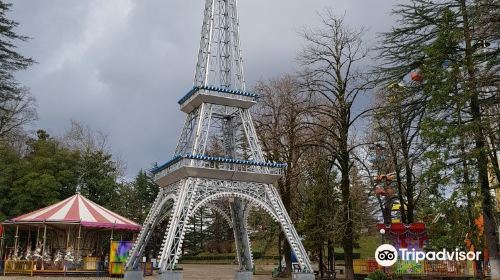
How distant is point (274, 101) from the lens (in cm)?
3012

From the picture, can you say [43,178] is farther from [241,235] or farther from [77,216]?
[241,235]

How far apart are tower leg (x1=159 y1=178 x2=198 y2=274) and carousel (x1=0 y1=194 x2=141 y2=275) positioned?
427 inches

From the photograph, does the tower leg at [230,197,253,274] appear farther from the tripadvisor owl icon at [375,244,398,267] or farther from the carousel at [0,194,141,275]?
the tripadvisor owl icon at [375,244,398,267]

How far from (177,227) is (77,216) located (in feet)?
42.6

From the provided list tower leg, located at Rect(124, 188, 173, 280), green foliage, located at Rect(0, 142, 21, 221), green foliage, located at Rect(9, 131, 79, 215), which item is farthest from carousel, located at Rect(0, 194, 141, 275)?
tower leg, located at Rect(124, 188, 173, 280)

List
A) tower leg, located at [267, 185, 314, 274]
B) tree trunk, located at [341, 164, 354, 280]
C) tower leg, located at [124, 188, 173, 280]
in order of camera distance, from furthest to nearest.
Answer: tower leg, located at [124, 188, 173, 280] → tree trunk, located at [341, 164, 354, 280] → tower leg, located at [267, 185, 314, 274]

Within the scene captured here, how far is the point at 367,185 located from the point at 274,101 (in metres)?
9.30

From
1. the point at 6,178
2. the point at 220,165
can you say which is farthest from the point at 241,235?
the point at 6,178

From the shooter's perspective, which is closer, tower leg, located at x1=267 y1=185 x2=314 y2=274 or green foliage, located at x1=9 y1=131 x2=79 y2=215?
tower leg, located at x1=267 y1=185 x2=314 y2=274

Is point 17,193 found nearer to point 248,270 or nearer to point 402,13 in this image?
point 248,270

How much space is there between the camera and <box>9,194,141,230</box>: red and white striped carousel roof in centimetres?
3000

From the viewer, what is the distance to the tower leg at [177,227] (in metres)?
20.3

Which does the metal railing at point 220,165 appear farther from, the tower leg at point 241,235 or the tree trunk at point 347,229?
the tower leg at point 241,235

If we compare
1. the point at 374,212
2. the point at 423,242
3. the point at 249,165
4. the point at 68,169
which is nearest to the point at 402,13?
the point at 249,165
